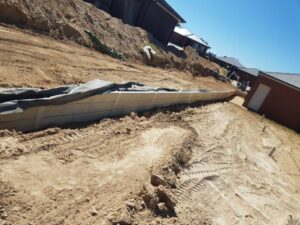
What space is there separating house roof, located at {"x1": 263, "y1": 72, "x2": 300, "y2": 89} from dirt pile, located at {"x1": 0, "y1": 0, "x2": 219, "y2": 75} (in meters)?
7.19

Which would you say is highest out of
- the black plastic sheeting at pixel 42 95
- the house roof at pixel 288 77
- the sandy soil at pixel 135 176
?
the house roof at pixel 288 77

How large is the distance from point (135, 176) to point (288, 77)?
782 inches

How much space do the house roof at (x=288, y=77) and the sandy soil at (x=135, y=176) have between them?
11.6 metres

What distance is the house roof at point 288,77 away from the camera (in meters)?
21.9

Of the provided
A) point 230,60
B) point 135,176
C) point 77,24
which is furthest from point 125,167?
point 230,60

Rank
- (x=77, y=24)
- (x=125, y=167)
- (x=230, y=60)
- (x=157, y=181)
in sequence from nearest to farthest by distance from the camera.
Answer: (x=157, y=181) → (x=125, y=167) → (x=77, y=24) → (x=230, y=60)

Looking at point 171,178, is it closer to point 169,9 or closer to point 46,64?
point 46,64

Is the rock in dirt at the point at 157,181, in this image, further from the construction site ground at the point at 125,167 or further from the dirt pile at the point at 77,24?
the dirt pile at the point at 77,24

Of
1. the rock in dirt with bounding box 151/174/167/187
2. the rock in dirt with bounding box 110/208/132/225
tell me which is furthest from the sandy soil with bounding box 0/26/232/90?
the rock in dirt with bounding box 110/208/132/225

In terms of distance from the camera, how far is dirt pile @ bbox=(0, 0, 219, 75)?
504 inches

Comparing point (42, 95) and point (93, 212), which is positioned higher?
point (42, 95)

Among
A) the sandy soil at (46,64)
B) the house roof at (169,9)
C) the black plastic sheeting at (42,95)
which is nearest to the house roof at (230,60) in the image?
the house roof at (169,9)

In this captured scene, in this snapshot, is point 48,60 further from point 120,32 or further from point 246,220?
point 120,32

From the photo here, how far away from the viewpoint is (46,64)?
1022 cm
